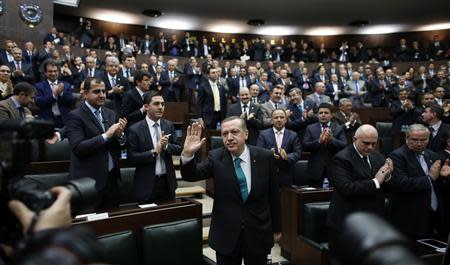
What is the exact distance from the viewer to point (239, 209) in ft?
6.99

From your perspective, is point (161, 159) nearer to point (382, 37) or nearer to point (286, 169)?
point (286, 169)

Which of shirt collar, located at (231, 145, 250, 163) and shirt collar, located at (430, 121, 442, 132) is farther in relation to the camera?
shirt collar, located at (430, 121, 442, 132)

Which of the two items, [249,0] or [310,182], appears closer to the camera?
[310,182]

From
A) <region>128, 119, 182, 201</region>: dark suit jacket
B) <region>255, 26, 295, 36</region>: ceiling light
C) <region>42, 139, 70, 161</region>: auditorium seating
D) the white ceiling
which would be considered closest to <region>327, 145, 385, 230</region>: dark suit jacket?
<region>128, 119, 182, 201</region>: dark suit jacket

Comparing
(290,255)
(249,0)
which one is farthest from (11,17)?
(290,255)

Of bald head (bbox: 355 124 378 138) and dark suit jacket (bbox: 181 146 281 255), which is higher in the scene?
bald head (bbox: 355 124 378 138)

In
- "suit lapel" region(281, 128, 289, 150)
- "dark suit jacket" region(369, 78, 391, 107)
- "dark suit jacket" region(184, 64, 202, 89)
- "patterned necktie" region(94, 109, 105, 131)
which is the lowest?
"suit lapel" region(281, 128, 289, 150)

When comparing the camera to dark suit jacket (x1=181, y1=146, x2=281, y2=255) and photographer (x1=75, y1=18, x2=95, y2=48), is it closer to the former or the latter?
dark suit jacket (x1=181, y1=146, x2=281, y2=255)

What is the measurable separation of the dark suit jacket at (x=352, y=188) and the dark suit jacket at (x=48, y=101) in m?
2.85

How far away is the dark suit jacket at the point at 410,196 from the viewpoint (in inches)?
109

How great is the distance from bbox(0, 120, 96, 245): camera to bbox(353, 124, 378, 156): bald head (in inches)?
77.5

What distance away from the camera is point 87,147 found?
8.30 feet

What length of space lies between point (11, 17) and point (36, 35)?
553 millimetres

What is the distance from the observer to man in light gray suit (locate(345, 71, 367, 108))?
26.4 feet
